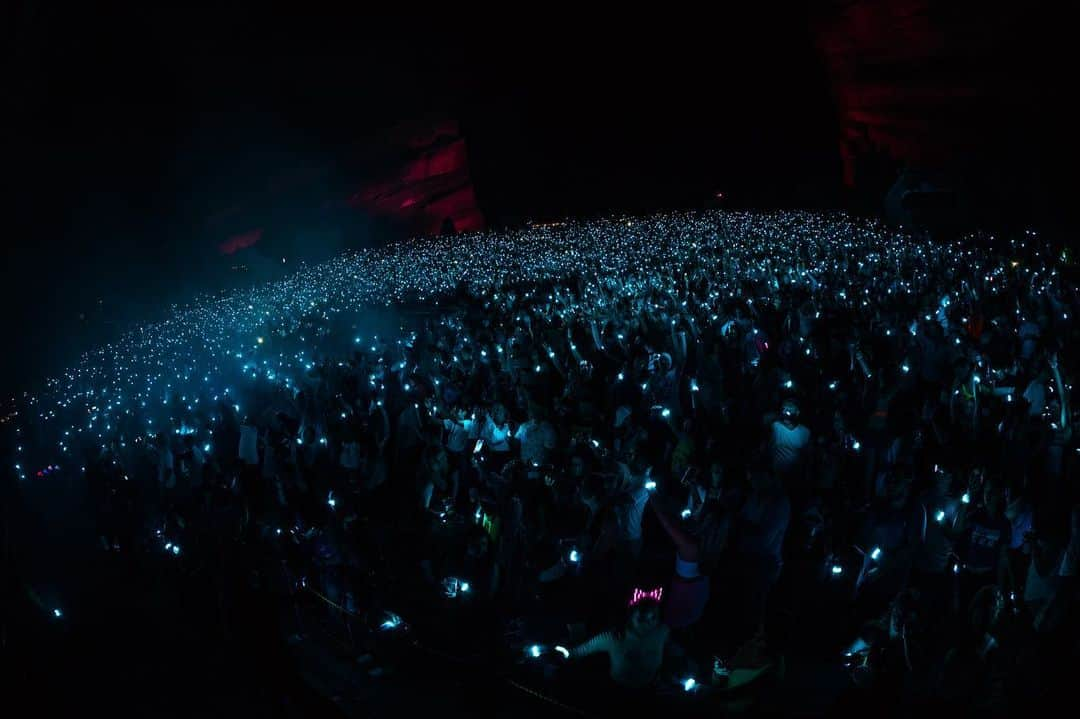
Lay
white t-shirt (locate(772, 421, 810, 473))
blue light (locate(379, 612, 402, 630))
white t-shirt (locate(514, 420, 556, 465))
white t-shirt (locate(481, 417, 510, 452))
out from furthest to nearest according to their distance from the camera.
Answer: white t-shirt (locate(481, 417, 510, 452)) < white t-shirt (locate(514, 420, 556, 465)) < white t-shirt (locate(772, 421, 810, 473)) < blue light (locate(379, 612, 402, 630))

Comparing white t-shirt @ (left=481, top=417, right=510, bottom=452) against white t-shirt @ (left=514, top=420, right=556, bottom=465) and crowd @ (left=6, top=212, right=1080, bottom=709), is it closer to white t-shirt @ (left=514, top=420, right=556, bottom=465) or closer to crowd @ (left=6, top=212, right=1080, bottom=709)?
crowd @ (left=6, top=212, right=1080, bottom=709)

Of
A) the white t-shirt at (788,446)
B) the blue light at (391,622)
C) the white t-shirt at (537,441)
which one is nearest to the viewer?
the blue light at (391,622)

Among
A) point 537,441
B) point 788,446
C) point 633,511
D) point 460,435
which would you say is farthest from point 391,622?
point 788,446

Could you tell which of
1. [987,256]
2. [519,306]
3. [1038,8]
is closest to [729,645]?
[519,306]

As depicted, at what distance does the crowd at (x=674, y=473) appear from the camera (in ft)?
14.4

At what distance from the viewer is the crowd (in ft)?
14.4

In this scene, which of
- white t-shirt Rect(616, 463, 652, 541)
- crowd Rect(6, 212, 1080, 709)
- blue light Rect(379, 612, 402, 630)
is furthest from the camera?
blue light Rect(379, 612, 402, 630)

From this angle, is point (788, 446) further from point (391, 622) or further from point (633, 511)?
point (391, 622)

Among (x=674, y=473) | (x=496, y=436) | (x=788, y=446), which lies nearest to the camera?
(x=788, y=446)

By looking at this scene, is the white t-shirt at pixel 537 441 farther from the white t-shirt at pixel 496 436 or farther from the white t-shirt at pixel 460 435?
the white t-shirt at pixel 460 435

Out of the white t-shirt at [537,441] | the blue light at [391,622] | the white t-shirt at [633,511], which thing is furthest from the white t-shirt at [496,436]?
the white t-shirt at [633,511]

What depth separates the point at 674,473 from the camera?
20.8 ft

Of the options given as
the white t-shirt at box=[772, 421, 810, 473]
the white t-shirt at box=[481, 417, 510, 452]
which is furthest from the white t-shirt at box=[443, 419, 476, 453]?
the white t-shirt at box=[772, 421, 810, 473]

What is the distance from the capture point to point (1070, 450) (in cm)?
550
